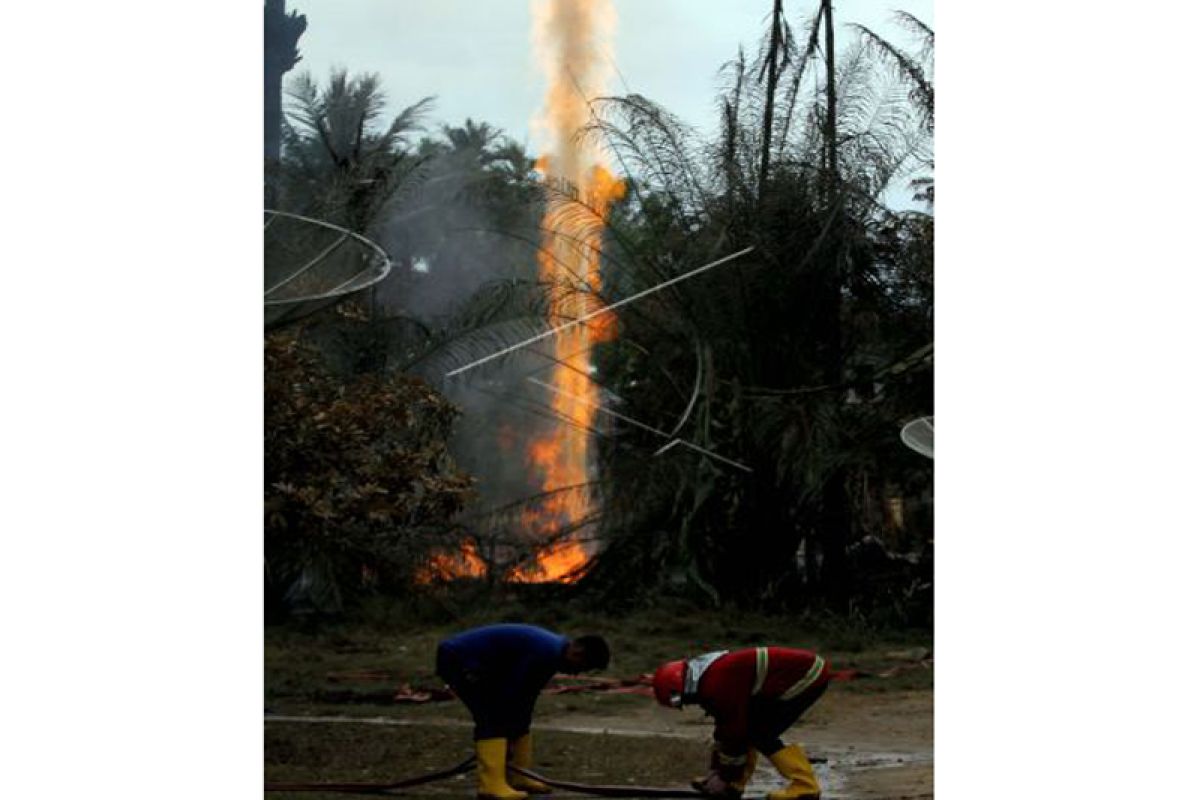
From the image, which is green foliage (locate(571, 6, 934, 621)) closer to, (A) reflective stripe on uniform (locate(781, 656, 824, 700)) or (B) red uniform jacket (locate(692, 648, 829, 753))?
(A) reflective stripe on uniform (locate(781, 656, 824, 700))

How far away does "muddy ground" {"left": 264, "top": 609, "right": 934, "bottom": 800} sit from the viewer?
32.4ft

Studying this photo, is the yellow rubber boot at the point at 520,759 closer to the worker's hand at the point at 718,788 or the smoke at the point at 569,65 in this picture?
the worker's hand at the point at 718,788

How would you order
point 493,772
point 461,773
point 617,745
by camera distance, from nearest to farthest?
1. point 493,772
2. point 461,773
3. point 617,745

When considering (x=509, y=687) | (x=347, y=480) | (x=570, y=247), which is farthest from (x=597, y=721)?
(x=570, y=247)

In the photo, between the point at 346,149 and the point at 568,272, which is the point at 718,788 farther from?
the point at 346,149

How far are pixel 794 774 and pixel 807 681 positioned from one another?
1.42 ft

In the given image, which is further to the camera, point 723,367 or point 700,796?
point 723,367

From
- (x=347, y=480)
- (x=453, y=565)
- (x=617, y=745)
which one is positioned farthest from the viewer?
(x=453, y=565)

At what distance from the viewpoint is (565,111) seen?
35.4ft

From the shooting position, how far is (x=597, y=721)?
10203mm

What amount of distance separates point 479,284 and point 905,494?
98.2 inches

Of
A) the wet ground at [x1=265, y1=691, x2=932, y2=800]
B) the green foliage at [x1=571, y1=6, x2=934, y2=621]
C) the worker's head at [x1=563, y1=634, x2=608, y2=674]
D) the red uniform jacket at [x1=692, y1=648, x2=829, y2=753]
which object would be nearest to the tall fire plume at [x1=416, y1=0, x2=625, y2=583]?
the green foliage at [x1=571, y1=6, x2=934, y2=621]
